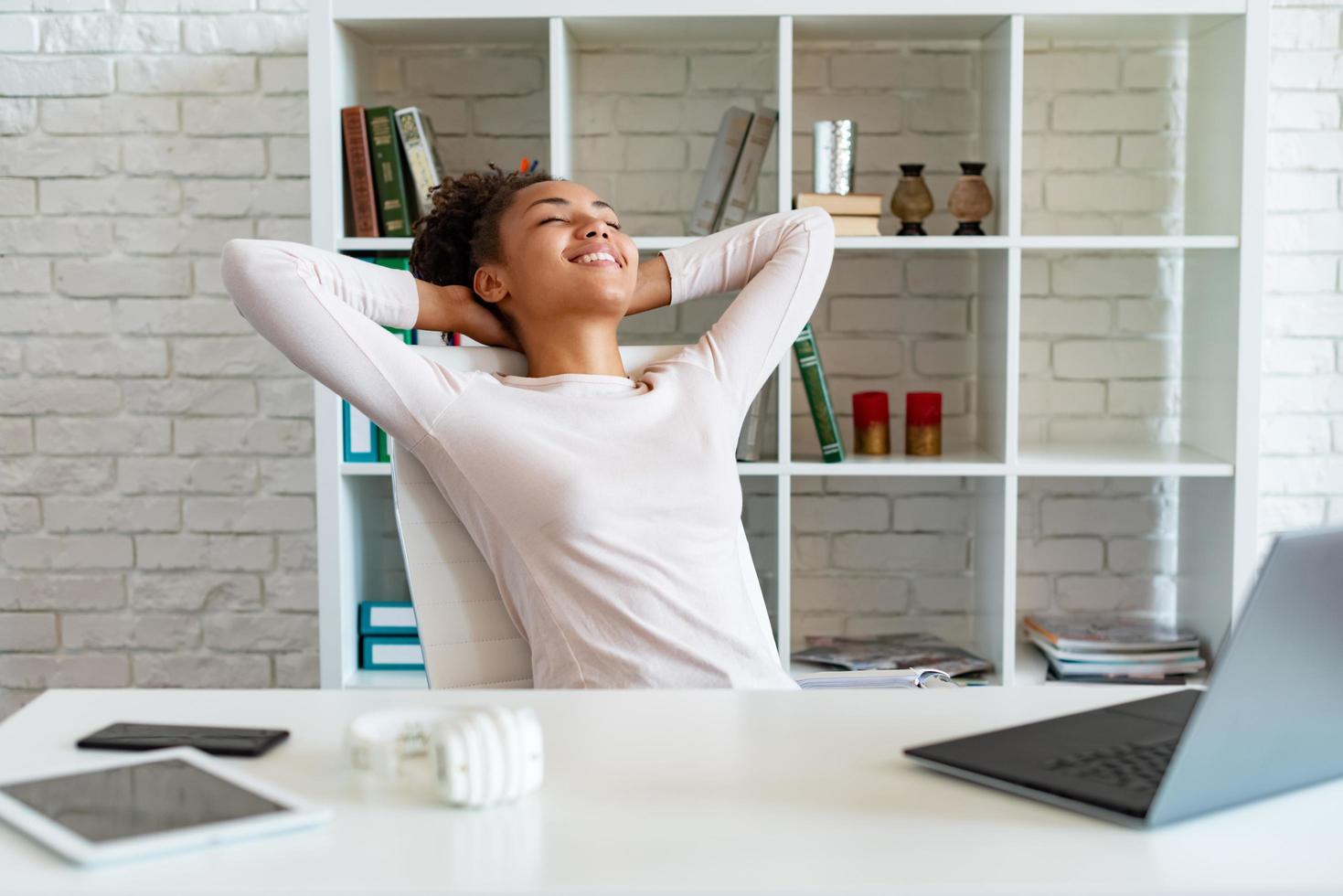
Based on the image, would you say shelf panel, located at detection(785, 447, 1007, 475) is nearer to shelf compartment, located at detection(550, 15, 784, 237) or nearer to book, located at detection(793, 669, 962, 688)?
shelf compartment, located at detection(550, 15, 784, 237)

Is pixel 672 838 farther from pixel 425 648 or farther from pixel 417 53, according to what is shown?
pixel 417 53

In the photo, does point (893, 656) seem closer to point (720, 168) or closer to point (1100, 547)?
point (1100, 547)

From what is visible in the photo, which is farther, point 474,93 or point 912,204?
point 474,93

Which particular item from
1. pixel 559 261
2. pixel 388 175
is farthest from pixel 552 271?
pixel 388 175

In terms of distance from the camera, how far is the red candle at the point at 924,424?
2721 mm

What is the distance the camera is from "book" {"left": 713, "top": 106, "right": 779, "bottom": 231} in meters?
2.65

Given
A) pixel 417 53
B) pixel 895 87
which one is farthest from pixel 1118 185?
pixel 417 53

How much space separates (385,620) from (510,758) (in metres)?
1.87

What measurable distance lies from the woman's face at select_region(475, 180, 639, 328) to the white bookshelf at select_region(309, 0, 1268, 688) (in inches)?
24.0

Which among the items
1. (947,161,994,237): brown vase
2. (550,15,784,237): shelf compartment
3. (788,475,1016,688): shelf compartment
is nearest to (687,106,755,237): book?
(550,15,784,237): shelf compartment

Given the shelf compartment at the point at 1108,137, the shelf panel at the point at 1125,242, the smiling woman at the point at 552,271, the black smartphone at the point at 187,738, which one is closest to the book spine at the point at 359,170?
the smiling woman at the point at 552,271

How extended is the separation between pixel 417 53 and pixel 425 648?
165 cm

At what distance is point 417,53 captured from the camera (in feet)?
9.60

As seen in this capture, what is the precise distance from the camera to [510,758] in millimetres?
854
